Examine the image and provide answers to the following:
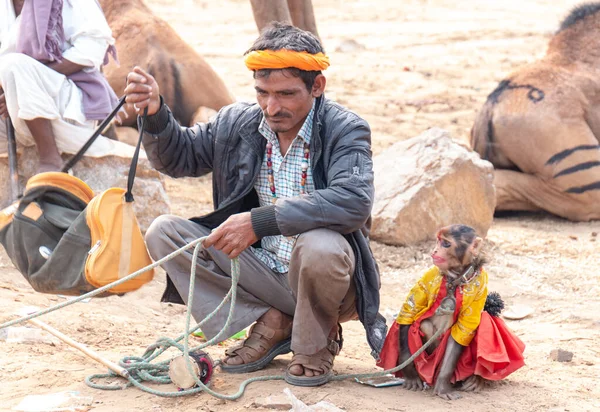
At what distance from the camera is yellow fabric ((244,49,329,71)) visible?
11.6 feet

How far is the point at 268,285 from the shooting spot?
375 cm

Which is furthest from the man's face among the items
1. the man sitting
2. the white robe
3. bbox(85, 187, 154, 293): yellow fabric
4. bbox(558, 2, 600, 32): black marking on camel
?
bbox(558, 2, 600, 32): black marking on camel

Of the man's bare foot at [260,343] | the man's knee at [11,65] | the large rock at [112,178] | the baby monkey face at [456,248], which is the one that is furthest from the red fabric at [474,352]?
the man's knee at [11,65]

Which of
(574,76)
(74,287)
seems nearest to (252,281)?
(74,287)

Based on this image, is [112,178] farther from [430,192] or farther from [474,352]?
[474,352]

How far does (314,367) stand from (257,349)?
0.97ft

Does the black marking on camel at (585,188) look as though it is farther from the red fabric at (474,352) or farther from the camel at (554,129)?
the red fabric at (474,352)

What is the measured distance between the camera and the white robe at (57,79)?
4977 millimetres

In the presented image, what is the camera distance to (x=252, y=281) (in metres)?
3.74

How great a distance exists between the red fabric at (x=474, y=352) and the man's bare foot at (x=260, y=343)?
1.43ft

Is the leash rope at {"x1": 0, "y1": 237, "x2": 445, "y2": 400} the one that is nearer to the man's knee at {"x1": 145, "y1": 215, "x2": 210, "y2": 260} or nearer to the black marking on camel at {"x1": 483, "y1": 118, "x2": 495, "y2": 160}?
the man's knee at {"x1": 145, "y1": 215, "x2": 210, "y2": 260}

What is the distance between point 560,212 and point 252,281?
4505 mm

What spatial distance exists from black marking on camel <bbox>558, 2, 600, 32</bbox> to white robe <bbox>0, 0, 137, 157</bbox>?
4239 millimetres

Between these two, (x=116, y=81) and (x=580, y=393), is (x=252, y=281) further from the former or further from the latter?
(x=116, y=81)
